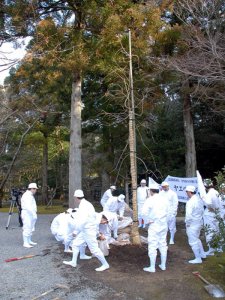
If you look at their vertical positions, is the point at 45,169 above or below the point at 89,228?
above

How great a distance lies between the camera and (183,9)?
1586 centimetres

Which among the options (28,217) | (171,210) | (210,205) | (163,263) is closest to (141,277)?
(163,263)

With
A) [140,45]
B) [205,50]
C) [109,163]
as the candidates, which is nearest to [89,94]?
[109,163]

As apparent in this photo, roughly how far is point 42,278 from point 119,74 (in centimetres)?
628

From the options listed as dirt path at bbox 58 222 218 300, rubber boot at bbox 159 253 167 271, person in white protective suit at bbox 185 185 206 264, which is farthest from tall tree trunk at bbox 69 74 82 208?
rubber boot at bbox 159 253 167 271

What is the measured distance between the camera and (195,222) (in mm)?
7887

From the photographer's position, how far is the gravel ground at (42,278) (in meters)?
5.78

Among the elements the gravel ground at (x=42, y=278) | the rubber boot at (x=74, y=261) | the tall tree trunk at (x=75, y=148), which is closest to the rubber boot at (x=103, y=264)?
the gravel ground at (x=42, y=278)

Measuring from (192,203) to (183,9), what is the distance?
36.4 ft

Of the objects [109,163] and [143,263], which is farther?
[109,163]

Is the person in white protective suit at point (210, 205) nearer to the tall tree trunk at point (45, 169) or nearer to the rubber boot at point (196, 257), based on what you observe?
the rubber boot at point (196, 257)

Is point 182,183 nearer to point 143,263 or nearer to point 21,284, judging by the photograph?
point 143,263

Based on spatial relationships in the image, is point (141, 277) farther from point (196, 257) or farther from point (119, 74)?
point (119, 74)

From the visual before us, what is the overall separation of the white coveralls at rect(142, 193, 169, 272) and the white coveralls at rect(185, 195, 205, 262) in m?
0.84
